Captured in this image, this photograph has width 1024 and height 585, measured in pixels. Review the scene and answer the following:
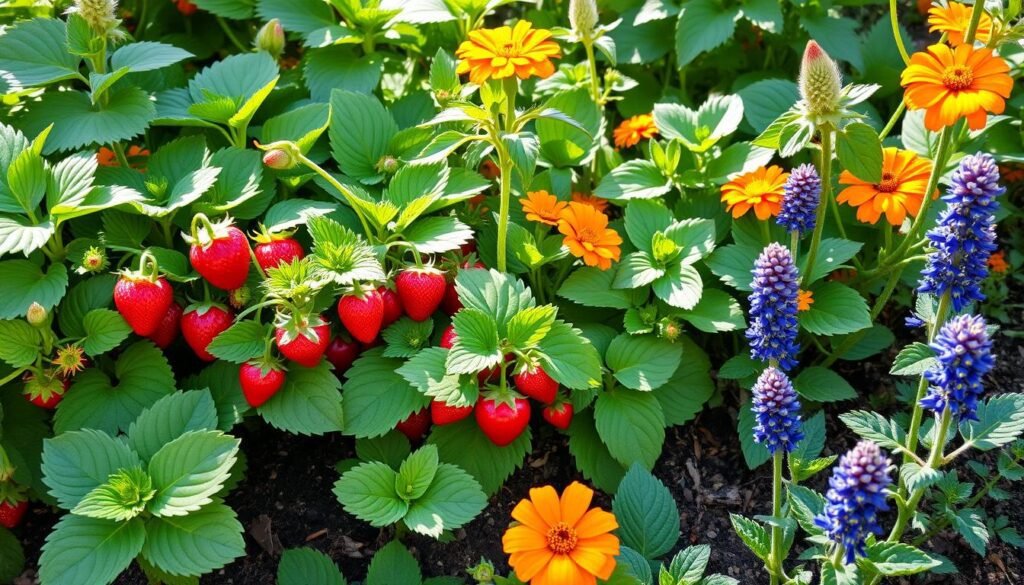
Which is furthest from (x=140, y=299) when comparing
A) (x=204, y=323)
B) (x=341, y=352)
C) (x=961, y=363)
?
(x=961, y=363)

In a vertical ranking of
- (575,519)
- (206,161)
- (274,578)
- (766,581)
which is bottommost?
(274,578)

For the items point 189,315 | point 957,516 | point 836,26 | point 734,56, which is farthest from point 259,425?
point 836,26

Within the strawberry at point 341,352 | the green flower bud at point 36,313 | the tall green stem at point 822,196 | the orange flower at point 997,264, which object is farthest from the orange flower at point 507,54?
the orange flower at point 997,264

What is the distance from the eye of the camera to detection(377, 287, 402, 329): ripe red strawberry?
95.1 inches

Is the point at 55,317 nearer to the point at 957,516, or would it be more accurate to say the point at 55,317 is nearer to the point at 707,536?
the point at 707,536

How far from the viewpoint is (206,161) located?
257cm

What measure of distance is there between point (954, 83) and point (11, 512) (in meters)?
2.54

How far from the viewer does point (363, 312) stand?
2.28 meters

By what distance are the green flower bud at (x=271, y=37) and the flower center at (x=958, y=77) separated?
76.7 inches

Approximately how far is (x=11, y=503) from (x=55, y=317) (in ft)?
1.64

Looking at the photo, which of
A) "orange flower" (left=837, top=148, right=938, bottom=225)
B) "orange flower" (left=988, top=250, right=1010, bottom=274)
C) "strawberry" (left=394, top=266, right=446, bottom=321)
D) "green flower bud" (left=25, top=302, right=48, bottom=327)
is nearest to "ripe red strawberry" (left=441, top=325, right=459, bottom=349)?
"strawberry" (left=394, top=266, right=446, bottom=321)

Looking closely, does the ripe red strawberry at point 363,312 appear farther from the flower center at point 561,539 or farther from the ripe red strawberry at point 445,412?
the flower center at point 561,539

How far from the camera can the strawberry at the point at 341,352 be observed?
8.19ft

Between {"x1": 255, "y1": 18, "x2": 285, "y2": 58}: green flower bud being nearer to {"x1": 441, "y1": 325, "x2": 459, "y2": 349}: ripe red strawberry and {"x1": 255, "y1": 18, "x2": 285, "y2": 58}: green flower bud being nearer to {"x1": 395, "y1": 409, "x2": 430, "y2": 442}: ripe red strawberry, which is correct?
{"x1": 441, "y1": 325, "x2": 459, "y2": 349}: ripe red strawberry
